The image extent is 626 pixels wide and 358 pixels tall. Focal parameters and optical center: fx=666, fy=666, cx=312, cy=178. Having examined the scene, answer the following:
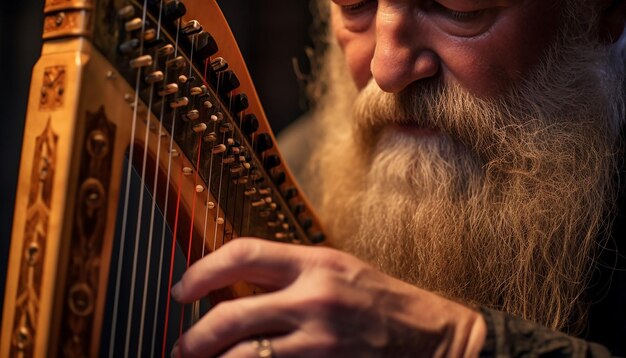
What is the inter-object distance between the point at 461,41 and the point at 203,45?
55cm

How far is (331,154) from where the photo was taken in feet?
6.39

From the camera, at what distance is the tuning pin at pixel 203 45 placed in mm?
977

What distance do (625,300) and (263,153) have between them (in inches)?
29.3

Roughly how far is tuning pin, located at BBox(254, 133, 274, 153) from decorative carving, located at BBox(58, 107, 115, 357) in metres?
0.46

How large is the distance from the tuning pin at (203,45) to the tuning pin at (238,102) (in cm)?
13

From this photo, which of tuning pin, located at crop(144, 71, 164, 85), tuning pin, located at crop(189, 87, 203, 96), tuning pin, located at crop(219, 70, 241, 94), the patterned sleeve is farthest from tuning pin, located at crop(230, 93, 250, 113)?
the patterned sleeve

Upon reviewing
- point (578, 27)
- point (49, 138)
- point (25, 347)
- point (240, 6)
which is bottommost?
point (25, 347)

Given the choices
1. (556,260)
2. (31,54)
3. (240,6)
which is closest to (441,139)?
(556,260)

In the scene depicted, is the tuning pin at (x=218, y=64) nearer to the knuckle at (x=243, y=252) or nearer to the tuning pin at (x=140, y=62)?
the tuning pin at (x=140, y=62)

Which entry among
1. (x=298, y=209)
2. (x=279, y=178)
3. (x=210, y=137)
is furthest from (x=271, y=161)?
(x=210, y=137)

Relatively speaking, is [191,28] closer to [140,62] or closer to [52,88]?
[140,62]

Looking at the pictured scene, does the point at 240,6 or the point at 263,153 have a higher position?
the point at 240,6

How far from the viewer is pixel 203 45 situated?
3.20 ft

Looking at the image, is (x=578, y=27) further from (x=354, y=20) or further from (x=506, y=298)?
(x=506, y=298)
